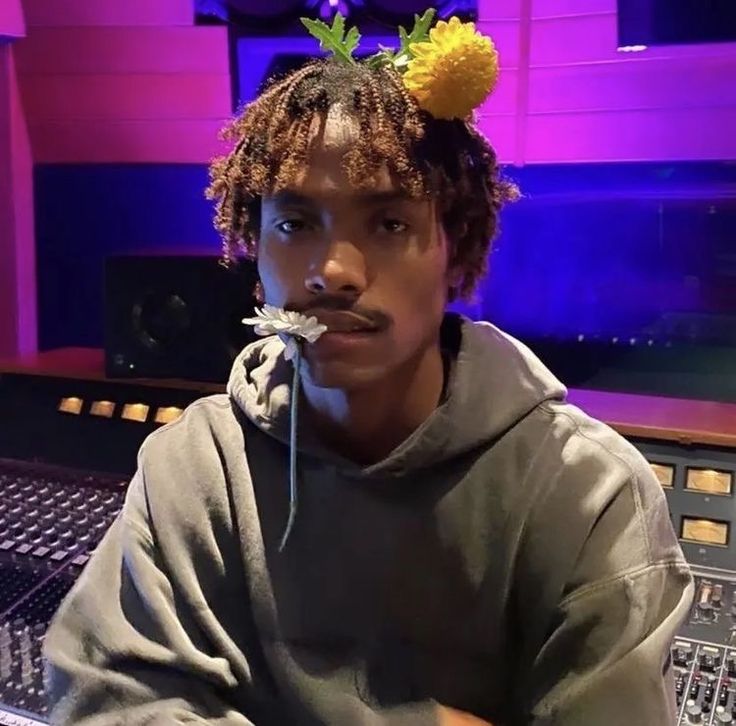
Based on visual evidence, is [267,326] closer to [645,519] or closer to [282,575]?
[282,575]

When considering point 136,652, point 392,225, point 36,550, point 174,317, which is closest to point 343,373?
point 392,225

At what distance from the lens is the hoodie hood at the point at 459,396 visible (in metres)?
1.06

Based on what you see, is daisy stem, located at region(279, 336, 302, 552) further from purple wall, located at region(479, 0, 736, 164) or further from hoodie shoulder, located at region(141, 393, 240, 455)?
purple wall, located at region(479, 0, 736, 164)

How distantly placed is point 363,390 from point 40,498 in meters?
0.84

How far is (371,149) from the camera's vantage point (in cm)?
98

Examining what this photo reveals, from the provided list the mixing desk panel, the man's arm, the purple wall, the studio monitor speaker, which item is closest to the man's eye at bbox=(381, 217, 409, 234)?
the man's arm

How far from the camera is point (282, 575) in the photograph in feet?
3.64

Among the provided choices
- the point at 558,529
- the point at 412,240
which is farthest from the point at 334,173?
the point at 558,529

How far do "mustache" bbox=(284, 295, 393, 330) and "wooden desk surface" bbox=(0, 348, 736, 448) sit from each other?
2.23ft

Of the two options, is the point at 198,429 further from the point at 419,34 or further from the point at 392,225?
the point at 419,34

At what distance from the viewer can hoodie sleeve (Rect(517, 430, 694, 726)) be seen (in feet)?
3.16

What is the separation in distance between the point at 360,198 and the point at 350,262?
6cm

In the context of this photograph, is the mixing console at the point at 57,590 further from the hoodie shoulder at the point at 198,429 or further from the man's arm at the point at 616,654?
the hoodie shoulder at the point at 198,429

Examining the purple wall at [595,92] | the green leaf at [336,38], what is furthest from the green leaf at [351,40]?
the purple wall at [595,92]
